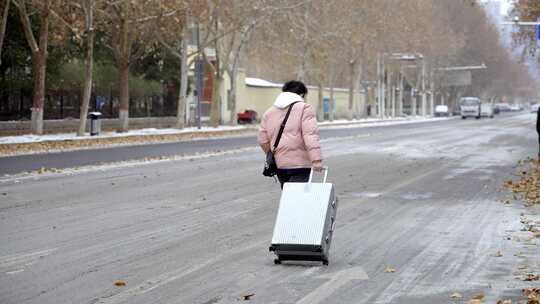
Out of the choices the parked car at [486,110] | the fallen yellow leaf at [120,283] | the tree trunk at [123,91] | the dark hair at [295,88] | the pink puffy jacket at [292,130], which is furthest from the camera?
the parked car at [486,110]

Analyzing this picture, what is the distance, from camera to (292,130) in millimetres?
10266

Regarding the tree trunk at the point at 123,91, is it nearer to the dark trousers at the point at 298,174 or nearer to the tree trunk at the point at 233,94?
the tree trunk at the point at 233,94

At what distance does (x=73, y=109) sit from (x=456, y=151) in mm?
27490

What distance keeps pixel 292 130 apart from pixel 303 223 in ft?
3.27

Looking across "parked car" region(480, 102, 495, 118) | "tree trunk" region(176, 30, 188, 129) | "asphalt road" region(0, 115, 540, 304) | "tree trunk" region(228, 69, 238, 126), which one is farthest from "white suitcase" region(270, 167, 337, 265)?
"parked car" region(480, 102, 495, 118)

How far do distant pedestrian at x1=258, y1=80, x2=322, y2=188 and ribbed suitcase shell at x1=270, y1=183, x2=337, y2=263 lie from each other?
0.39m

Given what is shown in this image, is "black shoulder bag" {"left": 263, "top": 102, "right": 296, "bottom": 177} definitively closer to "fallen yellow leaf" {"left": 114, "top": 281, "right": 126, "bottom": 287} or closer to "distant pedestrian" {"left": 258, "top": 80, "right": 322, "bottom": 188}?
"distant pedestrian" {"left": 258, "top": 80, "right": 322, "bottom": 188}

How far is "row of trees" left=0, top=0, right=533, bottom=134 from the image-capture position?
45.2 meters

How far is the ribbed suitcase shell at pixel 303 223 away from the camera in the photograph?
384 inches

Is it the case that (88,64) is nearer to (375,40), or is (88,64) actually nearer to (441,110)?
(375,40)

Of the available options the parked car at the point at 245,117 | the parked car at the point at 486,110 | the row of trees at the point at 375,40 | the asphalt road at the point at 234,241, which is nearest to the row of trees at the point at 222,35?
the row of trees at the point at 375,40

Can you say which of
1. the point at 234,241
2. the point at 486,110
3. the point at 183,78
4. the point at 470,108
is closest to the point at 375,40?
the point at 470,108

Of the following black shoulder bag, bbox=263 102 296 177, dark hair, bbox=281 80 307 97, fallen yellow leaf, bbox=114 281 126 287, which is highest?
dark hair, bbox=281 80 307 97

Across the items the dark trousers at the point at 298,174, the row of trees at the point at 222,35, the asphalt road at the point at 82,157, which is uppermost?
the row of trees at the point at 222,35
